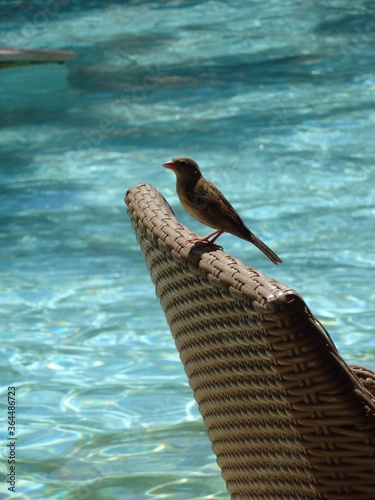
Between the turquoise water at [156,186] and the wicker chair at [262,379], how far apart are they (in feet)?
4.54

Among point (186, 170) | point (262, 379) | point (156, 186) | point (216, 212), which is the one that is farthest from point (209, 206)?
point (156, 186)

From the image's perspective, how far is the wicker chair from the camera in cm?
131

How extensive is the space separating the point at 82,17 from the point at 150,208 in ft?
38.4

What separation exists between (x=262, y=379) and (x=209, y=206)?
36.9 inches

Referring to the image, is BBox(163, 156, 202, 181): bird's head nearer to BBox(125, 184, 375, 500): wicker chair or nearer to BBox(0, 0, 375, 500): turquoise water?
BBox(125, 184, 375, 500): wicker chair

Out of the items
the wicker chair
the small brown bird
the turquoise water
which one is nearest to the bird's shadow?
the wicker chair

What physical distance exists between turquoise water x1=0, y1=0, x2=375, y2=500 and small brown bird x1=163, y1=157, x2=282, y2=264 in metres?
0.99

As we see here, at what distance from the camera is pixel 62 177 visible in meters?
6.95

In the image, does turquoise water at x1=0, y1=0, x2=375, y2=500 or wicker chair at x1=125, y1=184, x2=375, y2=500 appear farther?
turquoise water at x1=0, y1=0, x2=375, y2=500

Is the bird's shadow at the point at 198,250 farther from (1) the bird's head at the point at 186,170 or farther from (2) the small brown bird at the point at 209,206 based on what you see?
(1) the bird's head at the point at 186,170

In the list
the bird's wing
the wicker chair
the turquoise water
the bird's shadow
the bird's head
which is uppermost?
the turquoise water

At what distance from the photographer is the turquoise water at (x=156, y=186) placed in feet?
11.5

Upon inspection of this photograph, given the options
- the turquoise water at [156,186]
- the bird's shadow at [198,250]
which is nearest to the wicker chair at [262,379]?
the bird's shadow at [198,250]

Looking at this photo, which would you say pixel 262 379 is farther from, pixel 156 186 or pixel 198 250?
pixel 156 186
